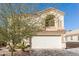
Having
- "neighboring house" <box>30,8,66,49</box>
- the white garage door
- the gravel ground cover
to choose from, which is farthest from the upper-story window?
the gravel ground cover

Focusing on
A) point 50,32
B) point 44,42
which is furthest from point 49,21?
point 44,42

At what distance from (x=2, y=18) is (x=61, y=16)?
3.03ft

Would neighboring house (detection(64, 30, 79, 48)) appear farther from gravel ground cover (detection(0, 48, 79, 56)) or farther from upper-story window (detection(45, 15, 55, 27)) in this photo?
upper-story window (detection(45, 15, 55, 27))

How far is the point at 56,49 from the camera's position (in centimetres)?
472

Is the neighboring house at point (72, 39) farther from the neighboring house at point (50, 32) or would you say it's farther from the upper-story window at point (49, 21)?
the upper-story window at point (49, 21)

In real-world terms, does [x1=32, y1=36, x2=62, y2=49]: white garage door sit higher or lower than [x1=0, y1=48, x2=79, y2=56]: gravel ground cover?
higher

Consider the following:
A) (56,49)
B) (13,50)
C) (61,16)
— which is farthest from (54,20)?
(13,50)

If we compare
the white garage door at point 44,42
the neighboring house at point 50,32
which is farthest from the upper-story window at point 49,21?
the white garage door at point 44,42

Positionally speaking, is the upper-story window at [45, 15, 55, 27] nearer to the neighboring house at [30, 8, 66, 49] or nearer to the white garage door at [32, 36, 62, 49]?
the neighboring house at [30, 8, 66, 49]

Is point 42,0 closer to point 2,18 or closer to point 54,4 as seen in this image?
point 54,4

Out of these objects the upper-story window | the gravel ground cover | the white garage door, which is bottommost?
the gravel ground cover

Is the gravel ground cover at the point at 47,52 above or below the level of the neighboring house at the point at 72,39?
below

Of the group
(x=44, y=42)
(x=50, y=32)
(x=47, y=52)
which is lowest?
(x=47, y=52)

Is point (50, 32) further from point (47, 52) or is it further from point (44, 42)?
point (47, 52)
